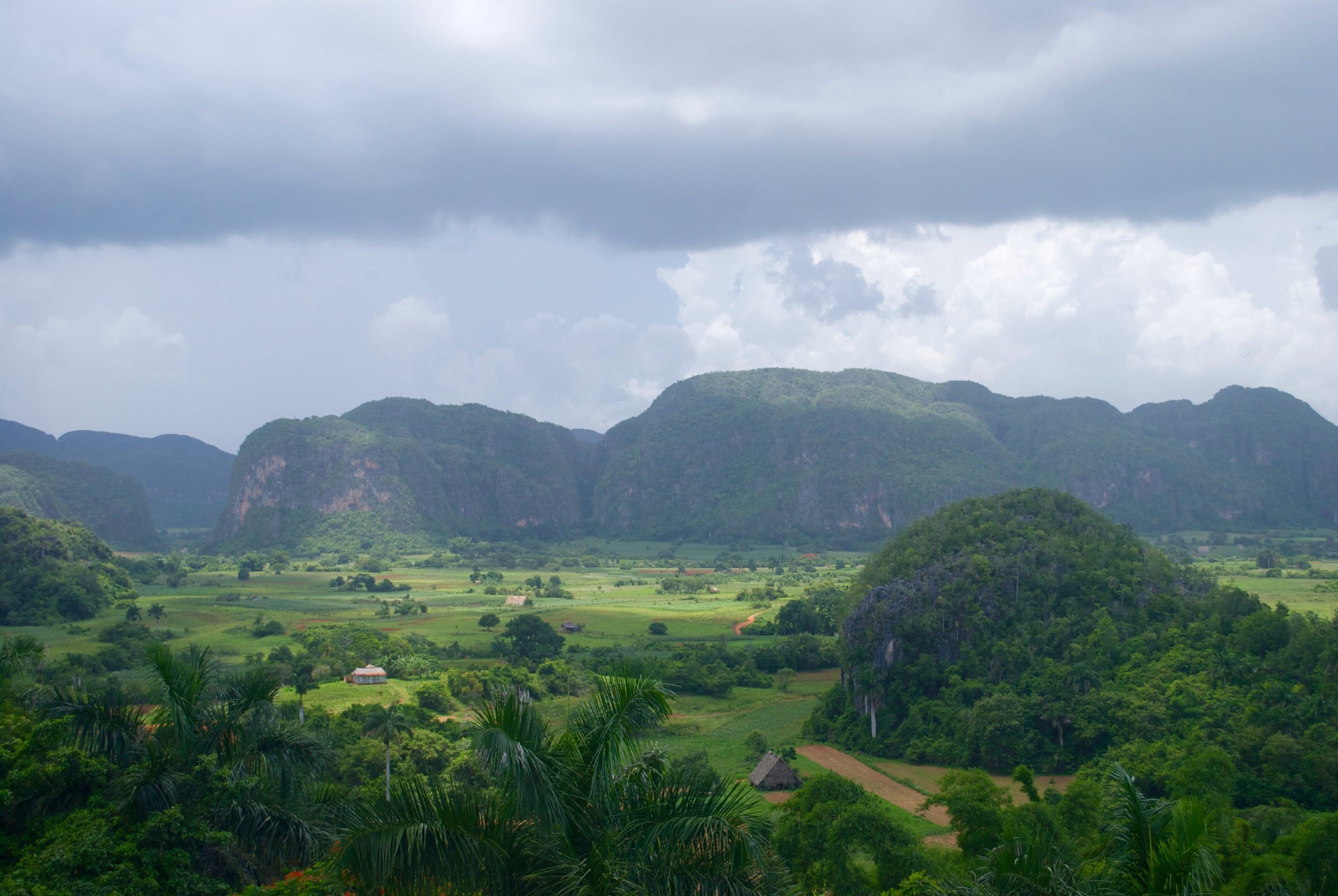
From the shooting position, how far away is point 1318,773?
2606 centimetres

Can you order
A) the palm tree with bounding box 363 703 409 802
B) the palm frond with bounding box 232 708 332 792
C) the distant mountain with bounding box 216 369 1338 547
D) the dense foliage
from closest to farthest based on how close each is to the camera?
1. the palm frond with bounding box 232 708 332 792
2. the palm tree with bounding box 363 703 409 802
3. the dense foliage
4. the distant mountain with bounding box 216 369 1338 547

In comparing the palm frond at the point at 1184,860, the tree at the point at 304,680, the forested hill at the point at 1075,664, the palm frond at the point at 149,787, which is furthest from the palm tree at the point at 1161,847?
the tree at the point at 304,680

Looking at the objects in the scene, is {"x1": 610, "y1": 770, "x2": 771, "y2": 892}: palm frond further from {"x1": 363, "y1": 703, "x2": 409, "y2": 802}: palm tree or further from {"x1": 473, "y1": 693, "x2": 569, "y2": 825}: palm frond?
{"x1": 363, "y1": 703, "x2": 409, "y2": 802}: palm tree

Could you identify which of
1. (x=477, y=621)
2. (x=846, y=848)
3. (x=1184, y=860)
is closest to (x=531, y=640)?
(x=477, y=621)

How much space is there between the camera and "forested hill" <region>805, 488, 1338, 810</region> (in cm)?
2819

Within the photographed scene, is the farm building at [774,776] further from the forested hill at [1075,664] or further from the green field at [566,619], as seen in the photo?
the forested hill at [1075,664]

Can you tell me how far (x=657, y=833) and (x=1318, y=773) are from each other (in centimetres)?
2607

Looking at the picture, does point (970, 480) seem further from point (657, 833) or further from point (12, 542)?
point (657, 833)

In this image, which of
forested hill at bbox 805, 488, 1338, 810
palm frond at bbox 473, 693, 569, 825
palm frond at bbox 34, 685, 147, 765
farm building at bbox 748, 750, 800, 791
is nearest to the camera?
palm frond at bbox 473, 693, 569, 825

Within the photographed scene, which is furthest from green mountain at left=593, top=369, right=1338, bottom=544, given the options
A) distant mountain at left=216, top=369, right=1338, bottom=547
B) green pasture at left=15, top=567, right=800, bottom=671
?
green pasture at left=15, top=567, right=800, bottom=671

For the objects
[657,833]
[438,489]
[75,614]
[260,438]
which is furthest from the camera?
[438,489]

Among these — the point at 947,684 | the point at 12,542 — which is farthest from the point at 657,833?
the point at 12,542

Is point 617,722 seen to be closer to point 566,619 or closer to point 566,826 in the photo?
point 566,826

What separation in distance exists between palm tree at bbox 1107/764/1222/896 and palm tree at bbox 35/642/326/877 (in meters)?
8.25
